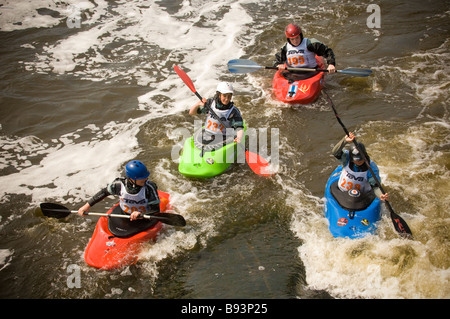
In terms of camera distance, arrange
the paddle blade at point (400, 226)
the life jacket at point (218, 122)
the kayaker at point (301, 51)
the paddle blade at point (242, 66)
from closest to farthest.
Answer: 1. the paddle blade at point (400, 226)
2. the life jacket at point (218, 122)
3. the kayaker at point (301, 51)
4. the paddle blade at point (242, 66)

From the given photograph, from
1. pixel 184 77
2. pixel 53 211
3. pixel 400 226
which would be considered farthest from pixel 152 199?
pixel 400 226

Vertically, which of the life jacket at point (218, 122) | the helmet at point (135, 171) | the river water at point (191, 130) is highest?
the helmet at point (135, 171)

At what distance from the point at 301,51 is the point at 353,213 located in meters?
4.12

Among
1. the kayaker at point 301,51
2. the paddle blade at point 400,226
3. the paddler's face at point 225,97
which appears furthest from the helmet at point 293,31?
the paddle blade at point 400,226

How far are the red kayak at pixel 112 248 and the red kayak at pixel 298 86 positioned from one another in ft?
13.8

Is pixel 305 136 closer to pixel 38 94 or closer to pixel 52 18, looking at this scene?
pixel 38 94

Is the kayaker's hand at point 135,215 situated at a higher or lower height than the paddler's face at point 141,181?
lower

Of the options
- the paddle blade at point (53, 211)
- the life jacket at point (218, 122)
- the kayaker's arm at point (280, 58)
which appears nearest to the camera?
the paddle blade at point (53, 211)

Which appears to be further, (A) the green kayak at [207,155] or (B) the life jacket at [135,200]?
(A) the green kayak at [207,155]

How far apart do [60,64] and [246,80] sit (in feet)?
15.7

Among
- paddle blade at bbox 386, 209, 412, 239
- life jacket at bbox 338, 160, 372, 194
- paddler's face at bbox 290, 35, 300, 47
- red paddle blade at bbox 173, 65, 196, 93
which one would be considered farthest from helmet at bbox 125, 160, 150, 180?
paddler's face at bbox 290, 35, 300, 47

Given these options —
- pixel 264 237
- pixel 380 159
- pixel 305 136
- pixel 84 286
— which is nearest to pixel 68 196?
pixel 84 286

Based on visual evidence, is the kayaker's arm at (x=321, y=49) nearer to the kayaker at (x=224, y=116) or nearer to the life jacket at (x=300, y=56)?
the life jacket at (x=300, y=56)

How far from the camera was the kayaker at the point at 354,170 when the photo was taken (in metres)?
4.66
